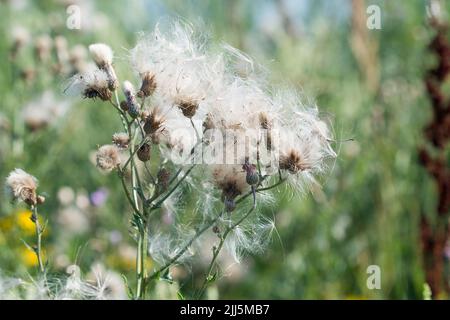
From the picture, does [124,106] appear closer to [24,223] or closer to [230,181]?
[230,181]

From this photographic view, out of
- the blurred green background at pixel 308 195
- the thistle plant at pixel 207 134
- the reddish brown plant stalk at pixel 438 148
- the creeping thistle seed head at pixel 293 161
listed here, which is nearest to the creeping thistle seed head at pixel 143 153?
the thistle plant at pixel 207 134

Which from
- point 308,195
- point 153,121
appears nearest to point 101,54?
point 153,121

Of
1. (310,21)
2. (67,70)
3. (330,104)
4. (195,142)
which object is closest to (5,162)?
(67,70)

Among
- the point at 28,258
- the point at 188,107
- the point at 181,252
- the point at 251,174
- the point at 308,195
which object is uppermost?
the point at 308,195

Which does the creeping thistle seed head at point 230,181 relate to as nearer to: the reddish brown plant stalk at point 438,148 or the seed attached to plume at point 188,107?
the seed attached to plume at point 188,107
